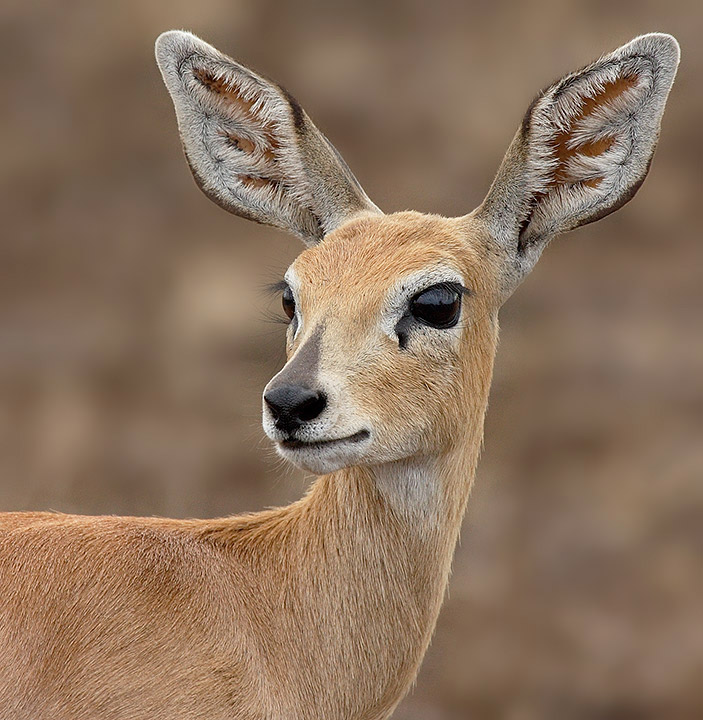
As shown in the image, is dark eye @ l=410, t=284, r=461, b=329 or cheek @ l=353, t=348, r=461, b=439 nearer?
cheek @ l=353, t=348, r=461, b=439

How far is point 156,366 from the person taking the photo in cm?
1087

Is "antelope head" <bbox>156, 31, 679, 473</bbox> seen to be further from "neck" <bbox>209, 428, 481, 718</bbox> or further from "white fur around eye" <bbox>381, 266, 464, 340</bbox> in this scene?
"neck" <bbox>209, 428, 481, 718</bbox>

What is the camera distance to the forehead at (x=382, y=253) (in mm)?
4145

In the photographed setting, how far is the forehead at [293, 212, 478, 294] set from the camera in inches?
163

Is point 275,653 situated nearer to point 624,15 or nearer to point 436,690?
point 436,690

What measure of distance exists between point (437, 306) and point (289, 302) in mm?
554

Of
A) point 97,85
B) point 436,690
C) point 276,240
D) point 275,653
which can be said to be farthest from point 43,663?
point 97,85

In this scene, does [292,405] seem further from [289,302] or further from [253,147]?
[253,147]

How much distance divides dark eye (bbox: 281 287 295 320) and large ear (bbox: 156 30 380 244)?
0.59 metres

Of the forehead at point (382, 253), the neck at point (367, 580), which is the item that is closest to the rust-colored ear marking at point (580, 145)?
the forehead at point (382, 253)

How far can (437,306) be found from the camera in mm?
4156

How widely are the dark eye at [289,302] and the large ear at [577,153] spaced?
31.3 inches

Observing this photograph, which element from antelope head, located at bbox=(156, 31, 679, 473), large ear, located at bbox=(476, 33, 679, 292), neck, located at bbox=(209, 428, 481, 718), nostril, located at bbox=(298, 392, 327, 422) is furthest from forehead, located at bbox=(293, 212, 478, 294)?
neck, located at bbox=(209, 428, 481, 718)

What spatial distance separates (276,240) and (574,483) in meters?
3.37
